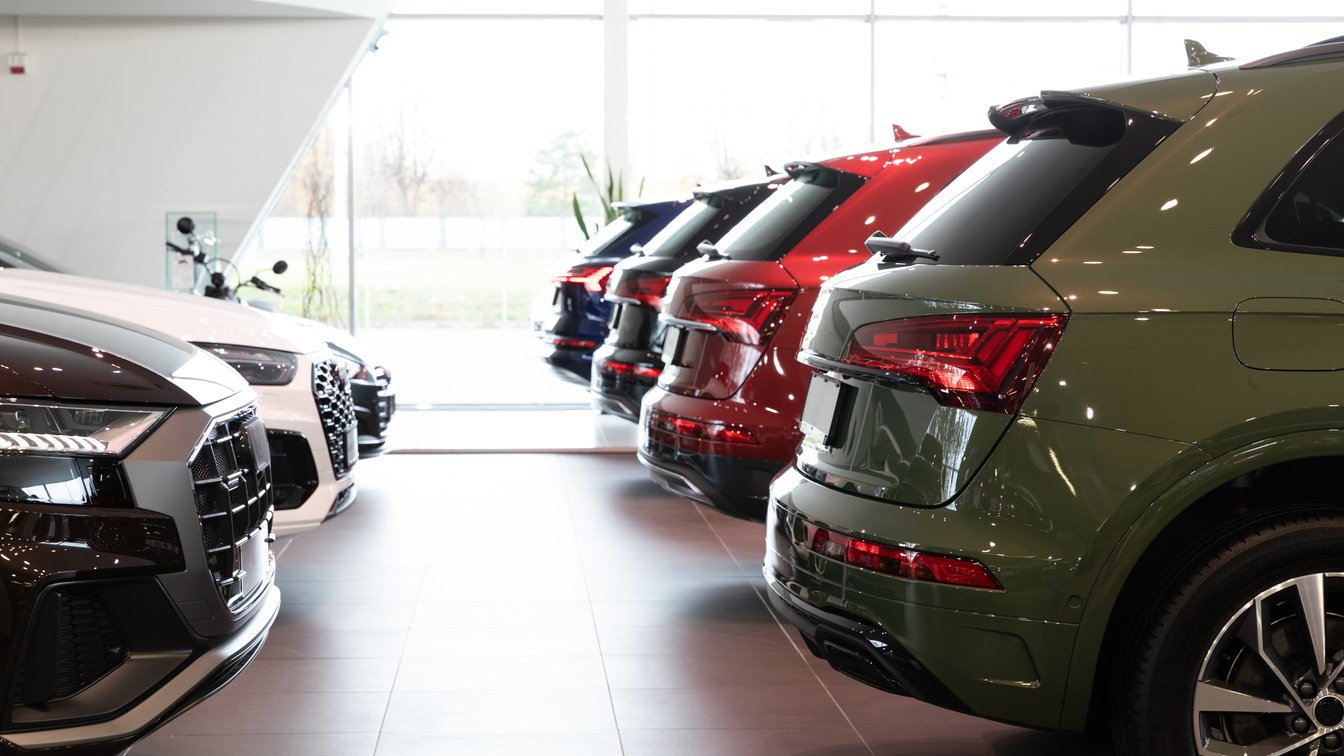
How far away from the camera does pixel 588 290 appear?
26.6 ft

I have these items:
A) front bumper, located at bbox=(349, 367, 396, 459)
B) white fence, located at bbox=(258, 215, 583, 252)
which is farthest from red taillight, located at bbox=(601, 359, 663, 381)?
white fence, located at bbox=(258, 215, 583, 252)

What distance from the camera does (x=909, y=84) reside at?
496 inches

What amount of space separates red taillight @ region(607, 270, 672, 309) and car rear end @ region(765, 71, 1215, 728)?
11.9ft

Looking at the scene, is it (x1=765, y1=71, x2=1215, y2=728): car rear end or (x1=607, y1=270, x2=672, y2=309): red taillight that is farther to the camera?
(x1=607, y1=270, x2=672, y2=309): red taillight

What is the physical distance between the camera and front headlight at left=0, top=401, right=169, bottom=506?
220 cm

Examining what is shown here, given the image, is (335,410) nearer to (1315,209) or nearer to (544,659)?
(544,659)

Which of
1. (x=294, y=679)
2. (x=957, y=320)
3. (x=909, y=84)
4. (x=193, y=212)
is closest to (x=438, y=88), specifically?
(x=193, y=212)

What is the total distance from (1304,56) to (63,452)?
2466mm

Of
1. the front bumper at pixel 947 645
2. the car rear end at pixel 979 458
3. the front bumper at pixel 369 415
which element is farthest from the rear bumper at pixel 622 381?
the front bumper at pixel 947 645

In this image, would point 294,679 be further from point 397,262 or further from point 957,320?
point 397,262

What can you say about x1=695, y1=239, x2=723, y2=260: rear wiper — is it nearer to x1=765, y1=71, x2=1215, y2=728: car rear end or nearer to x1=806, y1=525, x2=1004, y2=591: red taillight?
x1=765, y1=71, x2=1215, y2=728: car rear end

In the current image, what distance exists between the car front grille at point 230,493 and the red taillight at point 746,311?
2065 mm

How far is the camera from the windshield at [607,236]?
8.32 m

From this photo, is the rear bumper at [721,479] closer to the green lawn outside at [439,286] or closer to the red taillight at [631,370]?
the red taillight at [631,370]
